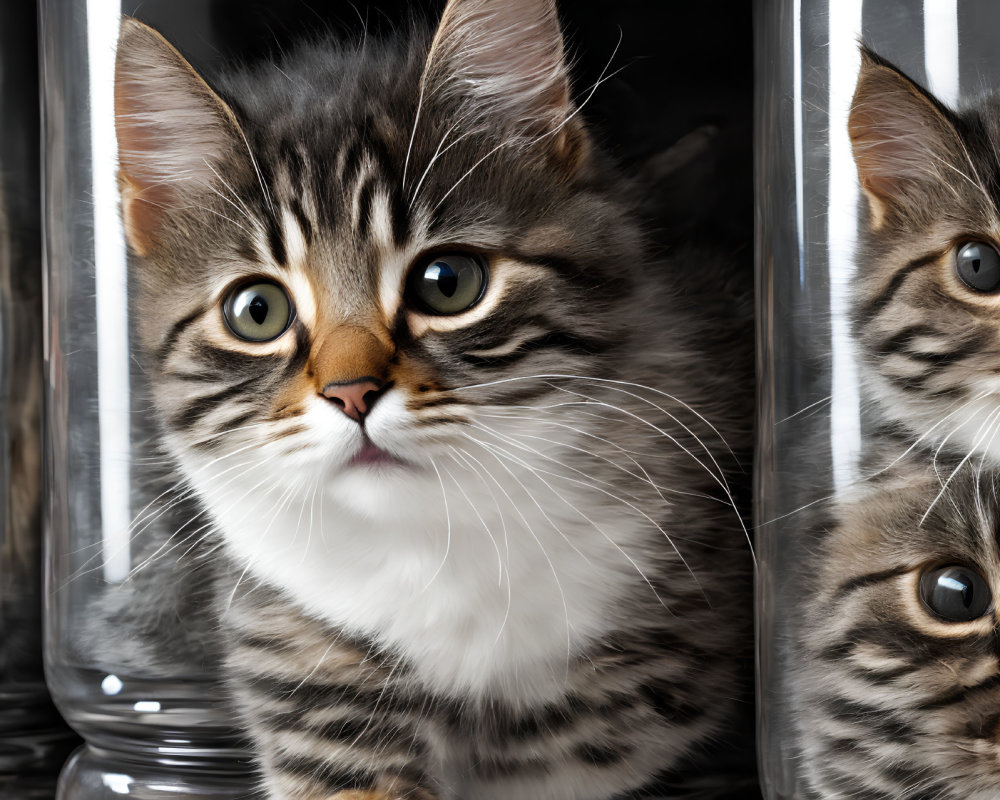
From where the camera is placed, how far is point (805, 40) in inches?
18.6

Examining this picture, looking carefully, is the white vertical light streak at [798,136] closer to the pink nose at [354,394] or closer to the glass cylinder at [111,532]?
the pink nose at [354,394]

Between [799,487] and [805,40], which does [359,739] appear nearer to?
[799,487]

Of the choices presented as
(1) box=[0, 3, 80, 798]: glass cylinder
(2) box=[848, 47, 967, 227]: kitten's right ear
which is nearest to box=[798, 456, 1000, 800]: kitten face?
(2) box=[848, 47, 967, 227]: kitten's right ear

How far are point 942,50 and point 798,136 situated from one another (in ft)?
0.27

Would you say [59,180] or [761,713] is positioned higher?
[59,180]

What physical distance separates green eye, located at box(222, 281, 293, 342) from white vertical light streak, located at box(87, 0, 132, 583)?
11cm

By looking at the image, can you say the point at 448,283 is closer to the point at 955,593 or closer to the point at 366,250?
the point at 366,250

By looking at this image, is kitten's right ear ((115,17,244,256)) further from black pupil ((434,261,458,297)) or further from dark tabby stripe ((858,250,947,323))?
dark tabby stripe ((858,250,947,323))

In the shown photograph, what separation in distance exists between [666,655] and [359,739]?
16cm

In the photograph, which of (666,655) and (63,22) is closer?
(666,655)

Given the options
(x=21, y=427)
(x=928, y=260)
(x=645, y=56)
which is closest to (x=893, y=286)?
(x=928, y=260)

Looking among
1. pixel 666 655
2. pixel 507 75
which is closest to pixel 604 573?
pixel 666 655

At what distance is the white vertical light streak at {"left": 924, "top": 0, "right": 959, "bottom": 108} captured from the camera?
0.40 m

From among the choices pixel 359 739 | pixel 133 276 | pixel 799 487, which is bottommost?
pixel 359 739
